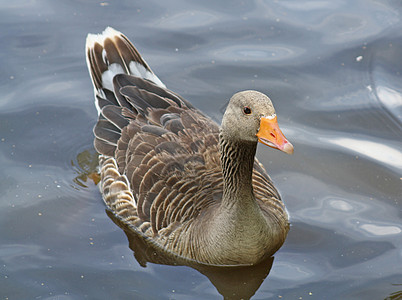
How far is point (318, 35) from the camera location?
10.6 metres

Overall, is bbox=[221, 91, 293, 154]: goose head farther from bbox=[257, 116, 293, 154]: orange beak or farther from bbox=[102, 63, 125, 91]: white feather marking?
bbox=[102, 63, 125, 91]: white feather marking

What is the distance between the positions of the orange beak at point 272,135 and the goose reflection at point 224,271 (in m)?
1.64

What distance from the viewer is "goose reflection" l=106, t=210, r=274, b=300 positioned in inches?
268

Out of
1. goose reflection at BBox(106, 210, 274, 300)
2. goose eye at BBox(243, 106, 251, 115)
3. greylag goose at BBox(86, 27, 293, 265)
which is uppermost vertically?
goose eye at BBox(243, 106, 251, 115)

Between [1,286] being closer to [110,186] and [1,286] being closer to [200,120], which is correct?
[110,186]

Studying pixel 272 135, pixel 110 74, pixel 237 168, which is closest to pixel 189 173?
pixel 237 168

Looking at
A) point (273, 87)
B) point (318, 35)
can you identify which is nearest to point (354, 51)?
point (318, 35)

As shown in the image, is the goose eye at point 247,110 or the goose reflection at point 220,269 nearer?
the goose eye at point 247,110

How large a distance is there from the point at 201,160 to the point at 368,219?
201cm

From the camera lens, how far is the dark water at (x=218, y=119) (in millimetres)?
6918

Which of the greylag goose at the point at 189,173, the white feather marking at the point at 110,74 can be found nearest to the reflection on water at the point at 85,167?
the greylag goose at the point at 189,173

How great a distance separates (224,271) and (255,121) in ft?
5.78

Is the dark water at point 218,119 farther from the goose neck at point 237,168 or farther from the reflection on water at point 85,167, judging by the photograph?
the goose neck at point 237,168

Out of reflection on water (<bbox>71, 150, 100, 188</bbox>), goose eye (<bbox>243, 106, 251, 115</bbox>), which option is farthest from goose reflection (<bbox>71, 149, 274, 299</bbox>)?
goose eye (<bbox>243, 106, 251, 115</bbox>)
